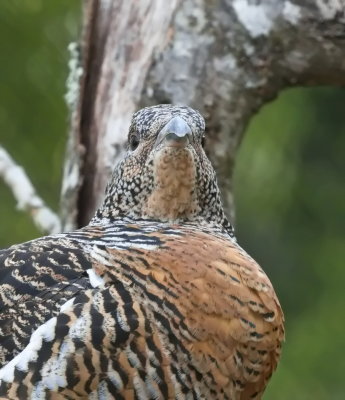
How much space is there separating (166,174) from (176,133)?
0.15 metres

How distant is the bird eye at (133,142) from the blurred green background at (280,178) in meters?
3.80

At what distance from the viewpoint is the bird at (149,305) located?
2789mm

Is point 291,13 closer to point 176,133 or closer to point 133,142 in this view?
point 133,142

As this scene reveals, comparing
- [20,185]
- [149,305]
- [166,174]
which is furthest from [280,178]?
[149,305]

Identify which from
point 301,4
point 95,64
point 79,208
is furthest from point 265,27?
point 79,208

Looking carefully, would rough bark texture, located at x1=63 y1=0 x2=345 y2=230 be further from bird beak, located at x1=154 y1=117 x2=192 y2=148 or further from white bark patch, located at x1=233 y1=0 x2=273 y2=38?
bird beak, located at x1=154 y1=117 x2=192 y2=148

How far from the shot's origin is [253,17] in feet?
14.4

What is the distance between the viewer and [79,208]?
15.3 ft

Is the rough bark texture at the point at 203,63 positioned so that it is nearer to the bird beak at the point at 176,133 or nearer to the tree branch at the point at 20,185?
the tree branch at the point at 20,185

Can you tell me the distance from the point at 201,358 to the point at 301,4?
2.00m

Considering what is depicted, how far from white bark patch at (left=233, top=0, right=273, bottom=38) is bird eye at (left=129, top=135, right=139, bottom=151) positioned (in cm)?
120

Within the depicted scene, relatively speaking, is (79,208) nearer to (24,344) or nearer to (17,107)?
(24,344)

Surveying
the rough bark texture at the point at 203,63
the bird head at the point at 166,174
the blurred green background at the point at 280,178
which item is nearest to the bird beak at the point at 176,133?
the bird head at the point at 166,174

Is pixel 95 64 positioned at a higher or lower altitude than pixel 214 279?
higher
